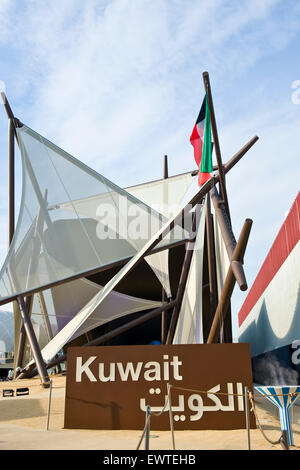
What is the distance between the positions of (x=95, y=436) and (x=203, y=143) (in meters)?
9.07

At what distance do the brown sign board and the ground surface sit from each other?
0.93 feet

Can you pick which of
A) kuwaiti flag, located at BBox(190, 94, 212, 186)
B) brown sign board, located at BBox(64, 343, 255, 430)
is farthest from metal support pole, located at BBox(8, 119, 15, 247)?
brown sign board, located at BBox(64, 343, 255, 430)

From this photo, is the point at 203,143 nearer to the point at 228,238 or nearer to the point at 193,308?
the point at 228,238

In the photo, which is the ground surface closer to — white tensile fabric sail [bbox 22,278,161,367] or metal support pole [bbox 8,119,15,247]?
white tensile fabric sail [bbox 22,278,161,367]

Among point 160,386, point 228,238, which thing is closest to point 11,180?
point 228,238

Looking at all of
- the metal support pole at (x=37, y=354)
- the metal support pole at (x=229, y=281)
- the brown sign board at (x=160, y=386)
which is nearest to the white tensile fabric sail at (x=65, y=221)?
the metal support pole at (x=37, y=354)

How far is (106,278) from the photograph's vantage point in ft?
81.9

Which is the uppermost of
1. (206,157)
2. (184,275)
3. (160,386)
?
(206,157)

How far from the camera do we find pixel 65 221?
58.7 ft

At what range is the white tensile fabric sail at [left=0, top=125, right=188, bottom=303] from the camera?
15891 millimetres
